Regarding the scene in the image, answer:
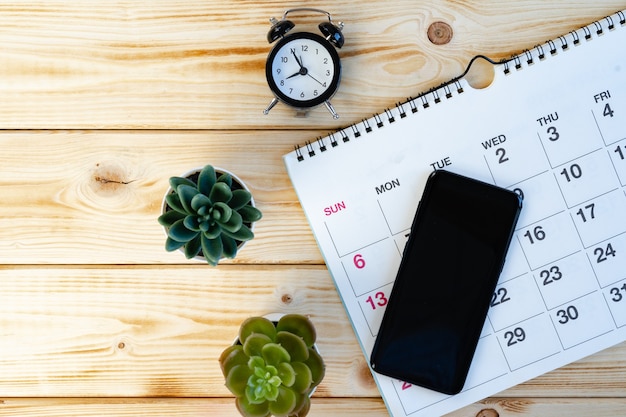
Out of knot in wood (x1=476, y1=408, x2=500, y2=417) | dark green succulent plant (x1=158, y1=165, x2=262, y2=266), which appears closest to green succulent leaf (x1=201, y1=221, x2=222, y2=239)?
dark green succulent plant (x1=158, y1=165, x2=262, y2=266)

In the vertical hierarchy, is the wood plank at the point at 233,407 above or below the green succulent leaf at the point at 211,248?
below

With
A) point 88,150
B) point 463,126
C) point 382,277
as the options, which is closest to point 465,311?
point 382,277

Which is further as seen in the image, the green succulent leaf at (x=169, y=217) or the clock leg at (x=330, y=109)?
the clock leg at (x=330, y=109)

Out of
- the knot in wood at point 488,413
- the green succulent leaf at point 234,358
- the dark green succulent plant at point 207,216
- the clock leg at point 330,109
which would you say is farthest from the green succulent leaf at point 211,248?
the knot in wood at point 488,413

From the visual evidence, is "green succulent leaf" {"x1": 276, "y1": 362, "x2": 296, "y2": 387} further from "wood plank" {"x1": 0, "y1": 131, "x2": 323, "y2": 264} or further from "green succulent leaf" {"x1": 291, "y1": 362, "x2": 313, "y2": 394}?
"wood plank" {"x1": 0, "y1": 131, "x2": 323, "y2": 264}

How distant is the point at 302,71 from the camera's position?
2.51ft

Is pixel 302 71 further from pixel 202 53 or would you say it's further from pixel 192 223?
pixel 192 223

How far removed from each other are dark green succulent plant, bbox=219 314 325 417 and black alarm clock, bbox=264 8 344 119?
0.92ft

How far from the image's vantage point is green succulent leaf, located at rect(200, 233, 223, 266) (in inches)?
26.1

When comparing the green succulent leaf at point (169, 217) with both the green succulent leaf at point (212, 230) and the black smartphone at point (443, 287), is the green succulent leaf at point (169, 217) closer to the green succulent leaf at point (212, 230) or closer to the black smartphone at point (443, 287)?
the green succulent leaf at point (212, 230)

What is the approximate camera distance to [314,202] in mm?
800

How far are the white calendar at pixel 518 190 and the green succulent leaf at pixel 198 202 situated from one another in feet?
0.56

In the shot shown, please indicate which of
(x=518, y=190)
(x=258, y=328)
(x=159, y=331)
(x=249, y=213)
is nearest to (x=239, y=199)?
(x=249, y=213)

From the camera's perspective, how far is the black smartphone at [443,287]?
31.1 inches
